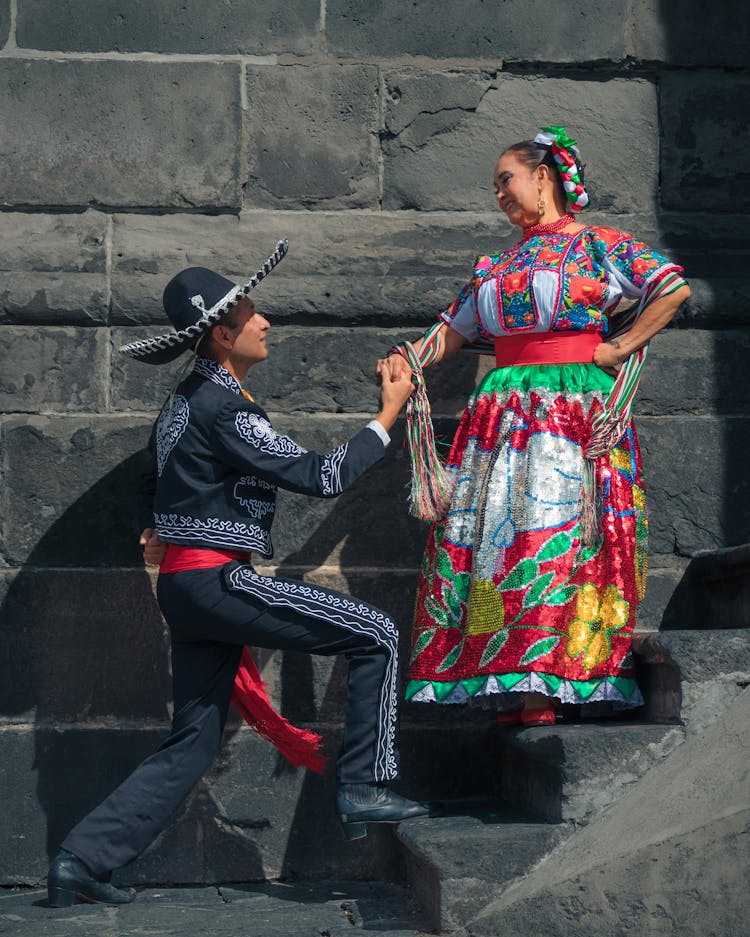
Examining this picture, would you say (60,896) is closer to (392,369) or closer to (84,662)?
(84,662)

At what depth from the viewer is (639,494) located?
13.9 ft

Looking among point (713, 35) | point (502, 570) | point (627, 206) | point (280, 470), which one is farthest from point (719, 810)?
point (713, 35)

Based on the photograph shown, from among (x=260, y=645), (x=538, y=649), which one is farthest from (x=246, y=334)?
(x=538, y=649)

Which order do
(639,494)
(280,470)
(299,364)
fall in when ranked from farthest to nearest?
(299,364) → (639,494) → (280,470)

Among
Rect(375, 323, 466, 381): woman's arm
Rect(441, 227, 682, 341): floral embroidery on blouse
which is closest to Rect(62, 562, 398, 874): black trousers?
Rect(375, 323, 466, 381): woman's arm

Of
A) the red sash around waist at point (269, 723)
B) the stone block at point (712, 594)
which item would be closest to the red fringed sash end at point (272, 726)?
the red sash around waist at point (269, 723)

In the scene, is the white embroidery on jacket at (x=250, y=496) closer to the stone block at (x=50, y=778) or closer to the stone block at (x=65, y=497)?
the stone block at (x=65, y=497)

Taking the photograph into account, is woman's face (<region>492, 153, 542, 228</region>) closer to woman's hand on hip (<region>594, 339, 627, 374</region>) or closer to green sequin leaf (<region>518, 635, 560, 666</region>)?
woman's hand on hip (<region>594, 339, 627, 374</region>)

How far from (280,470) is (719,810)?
1.50 metres

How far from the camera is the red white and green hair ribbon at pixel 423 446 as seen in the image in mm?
4266

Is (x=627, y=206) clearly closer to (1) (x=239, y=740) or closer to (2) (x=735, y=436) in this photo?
(2) (x=735, y=436)

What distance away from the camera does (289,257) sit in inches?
188

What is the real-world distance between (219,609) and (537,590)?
36.5 inches

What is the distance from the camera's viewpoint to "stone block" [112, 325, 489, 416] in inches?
183
